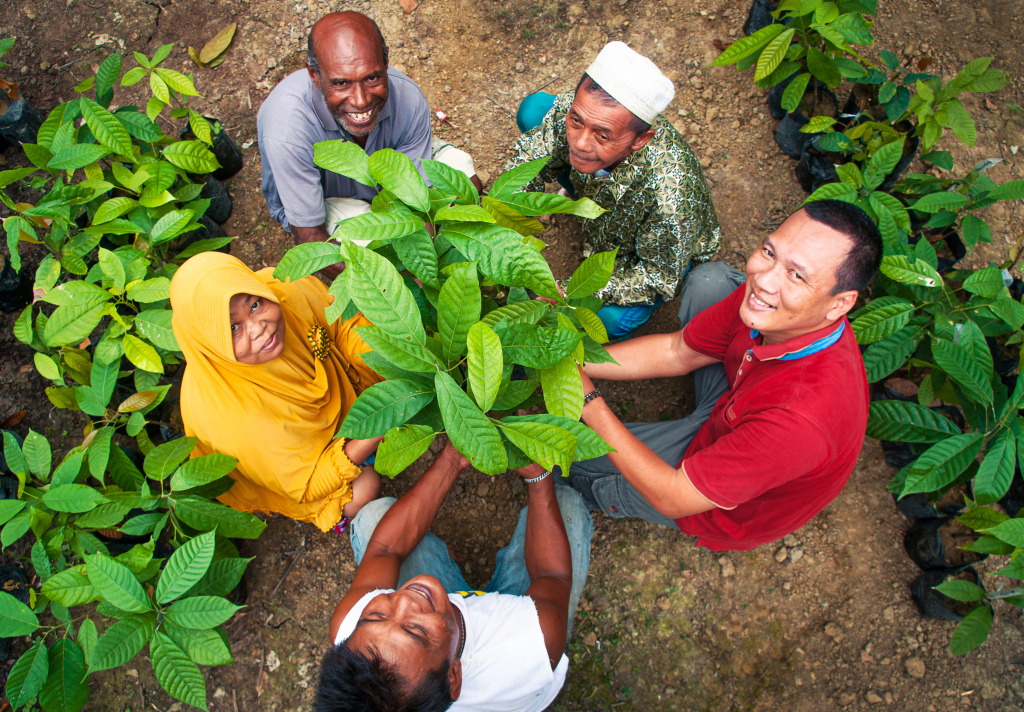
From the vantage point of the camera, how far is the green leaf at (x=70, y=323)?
2242mm

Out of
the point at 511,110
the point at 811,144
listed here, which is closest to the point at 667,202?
the point at 811,144

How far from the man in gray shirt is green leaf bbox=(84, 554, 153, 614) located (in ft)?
4.99

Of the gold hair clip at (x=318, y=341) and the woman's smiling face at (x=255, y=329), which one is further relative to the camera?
the gold hair clip at (x=318, y=341)

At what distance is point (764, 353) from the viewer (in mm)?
1829

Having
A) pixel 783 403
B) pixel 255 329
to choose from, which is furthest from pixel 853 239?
pixel 255 329

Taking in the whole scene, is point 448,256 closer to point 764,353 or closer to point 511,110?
point 764,353

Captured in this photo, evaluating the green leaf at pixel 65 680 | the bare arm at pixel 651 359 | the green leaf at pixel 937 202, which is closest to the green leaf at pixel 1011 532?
the bare arm at pixel 651 359

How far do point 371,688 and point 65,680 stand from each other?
1417 mm

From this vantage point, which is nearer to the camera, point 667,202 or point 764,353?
point 764,353

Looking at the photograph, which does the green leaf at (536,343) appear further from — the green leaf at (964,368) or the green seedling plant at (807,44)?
the green seedling plant at (807,44)

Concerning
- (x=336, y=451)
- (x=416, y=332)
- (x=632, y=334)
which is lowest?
(x=632, y=334)

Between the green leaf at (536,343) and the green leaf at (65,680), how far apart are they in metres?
2.11

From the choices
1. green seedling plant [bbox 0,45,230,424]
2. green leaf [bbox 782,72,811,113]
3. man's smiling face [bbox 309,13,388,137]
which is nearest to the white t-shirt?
green seedling plant [bbox 0,45,230,424]

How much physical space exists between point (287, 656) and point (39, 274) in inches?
82.1
